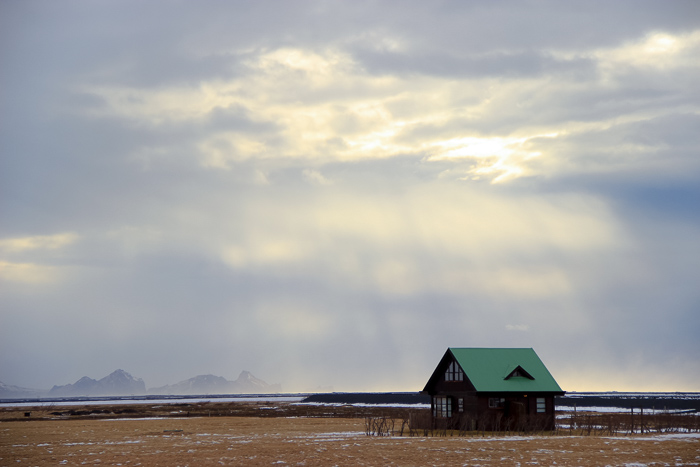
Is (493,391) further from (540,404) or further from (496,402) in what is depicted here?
(540,404)

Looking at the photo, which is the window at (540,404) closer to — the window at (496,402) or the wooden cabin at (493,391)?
the wooden cabin at (493,391)

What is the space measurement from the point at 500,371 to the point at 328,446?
64.7 feet

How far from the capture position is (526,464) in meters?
31.1

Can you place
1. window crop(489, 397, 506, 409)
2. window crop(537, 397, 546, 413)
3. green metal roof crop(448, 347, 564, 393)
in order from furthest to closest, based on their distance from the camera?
window crop(537, 397, 546, 413) < green metal roof crop(448, 347, 564, 393) < window crop(489, 397, 506, 409)

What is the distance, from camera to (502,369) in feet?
182

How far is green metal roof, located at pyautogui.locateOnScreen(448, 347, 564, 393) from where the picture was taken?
2105 inches

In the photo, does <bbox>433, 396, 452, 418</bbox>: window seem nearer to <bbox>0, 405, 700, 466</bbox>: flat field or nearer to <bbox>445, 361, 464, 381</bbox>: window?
<bbox>445, 361, 464, 381</bbox>: window

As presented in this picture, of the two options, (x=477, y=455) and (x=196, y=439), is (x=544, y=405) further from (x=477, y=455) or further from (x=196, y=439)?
(x=196, y=439)

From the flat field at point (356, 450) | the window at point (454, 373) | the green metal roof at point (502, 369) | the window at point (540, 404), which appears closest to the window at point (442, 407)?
the window at point (454, 373)

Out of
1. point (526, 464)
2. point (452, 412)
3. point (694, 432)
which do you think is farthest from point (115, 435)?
point (694, 432)

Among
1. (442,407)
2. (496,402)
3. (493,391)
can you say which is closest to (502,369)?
(496,402)

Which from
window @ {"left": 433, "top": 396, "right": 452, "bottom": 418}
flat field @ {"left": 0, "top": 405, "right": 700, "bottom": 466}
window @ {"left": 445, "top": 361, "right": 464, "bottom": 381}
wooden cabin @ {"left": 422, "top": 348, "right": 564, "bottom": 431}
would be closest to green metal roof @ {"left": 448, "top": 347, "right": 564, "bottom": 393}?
wooden cabin @ {"left": 422, "top": 348, "right": 564, "bottom": 431}

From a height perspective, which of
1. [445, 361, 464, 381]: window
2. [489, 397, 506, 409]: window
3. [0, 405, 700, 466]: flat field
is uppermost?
[445, 361, 464, 381]: window

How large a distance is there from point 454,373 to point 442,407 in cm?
342
